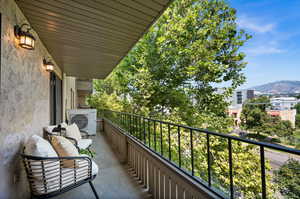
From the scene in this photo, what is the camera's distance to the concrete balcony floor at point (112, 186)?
6.49ft

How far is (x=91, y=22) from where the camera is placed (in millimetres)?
1950

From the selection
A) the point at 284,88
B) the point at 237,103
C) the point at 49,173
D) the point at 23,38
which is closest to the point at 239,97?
the point at 237,103

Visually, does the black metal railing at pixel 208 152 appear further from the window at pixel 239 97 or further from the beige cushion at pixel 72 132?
the window at pixel 239 97

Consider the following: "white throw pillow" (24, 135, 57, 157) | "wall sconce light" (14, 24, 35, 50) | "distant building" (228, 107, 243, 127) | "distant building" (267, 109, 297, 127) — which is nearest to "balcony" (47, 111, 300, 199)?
"white throw pillow" (24, 135, 57, 157)

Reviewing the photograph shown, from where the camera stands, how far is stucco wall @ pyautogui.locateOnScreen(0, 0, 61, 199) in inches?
52.7

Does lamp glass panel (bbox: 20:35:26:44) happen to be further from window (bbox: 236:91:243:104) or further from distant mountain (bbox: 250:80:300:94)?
distant mountain (bbox: 250:80:300:94)

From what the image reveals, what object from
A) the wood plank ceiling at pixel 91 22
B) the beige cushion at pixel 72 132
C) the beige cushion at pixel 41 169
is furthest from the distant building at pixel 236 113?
the beige cushion at pixel 41 169

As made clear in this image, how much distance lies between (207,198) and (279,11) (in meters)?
17.7

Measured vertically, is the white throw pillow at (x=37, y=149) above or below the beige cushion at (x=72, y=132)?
above

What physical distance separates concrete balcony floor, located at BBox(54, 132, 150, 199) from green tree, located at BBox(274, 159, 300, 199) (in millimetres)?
1553

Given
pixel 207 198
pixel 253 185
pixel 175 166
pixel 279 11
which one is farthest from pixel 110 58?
pixel 279 11

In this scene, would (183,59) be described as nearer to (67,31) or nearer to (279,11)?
(67,31)

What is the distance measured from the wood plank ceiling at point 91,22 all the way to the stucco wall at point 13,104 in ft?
0.88

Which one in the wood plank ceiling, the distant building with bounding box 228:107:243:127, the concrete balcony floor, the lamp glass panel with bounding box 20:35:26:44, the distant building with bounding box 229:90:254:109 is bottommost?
the concrete balcony floor
